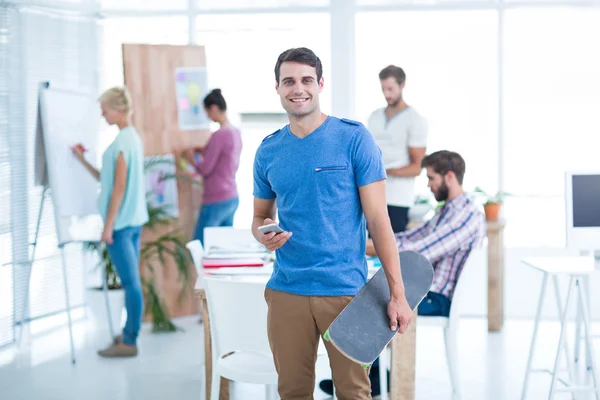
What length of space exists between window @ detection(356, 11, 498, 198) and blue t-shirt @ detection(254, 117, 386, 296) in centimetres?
378

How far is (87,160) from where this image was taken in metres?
4.89

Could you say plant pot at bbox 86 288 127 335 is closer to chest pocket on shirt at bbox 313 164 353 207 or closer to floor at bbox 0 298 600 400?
floor at bbox 0 298 600 400

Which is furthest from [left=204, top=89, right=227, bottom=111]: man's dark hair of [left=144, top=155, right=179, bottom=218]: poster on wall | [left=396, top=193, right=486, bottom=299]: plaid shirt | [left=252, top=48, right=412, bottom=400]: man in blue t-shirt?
[left=252, top=48, right=412, bottom=400]: man in blue t-shirt

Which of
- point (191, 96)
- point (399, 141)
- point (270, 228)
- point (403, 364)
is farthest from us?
point (191, 96)

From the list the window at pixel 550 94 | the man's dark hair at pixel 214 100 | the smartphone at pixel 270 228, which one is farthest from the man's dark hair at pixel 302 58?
the window at pixel 550 94

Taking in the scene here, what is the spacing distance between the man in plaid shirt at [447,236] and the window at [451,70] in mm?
2164

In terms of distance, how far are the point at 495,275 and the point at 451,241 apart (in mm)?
1716

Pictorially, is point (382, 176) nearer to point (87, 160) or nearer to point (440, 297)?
point (440, 297)

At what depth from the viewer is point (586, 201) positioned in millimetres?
3887

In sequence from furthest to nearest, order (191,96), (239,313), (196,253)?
(191,96) < (196,253) < (239,313)

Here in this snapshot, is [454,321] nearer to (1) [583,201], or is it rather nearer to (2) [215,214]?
(1) [583,201]

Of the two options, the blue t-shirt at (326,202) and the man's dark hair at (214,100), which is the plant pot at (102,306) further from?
the blue t-shirt at (326,202)

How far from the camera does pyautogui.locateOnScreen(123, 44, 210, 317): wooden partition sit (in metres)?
5.39

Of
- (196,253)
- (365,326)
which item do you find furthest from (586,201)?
(365,326)
